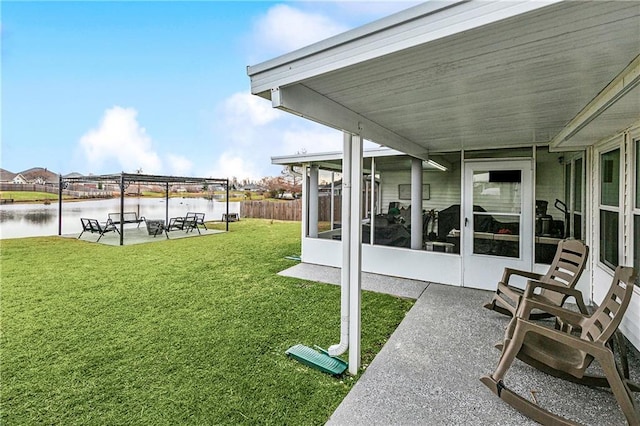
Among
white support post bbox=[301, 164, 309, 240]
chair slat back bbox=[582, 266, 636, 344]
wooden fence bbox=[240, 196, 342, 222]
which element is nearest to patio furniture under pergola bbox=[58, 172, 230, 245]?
wooden fence bbox=[240, 196, 342, 222]

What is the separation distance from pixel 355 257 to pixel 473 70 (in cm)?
169

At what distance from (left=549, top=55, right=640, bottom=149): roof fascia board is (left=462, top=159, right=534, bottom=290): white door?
1383 millimetres

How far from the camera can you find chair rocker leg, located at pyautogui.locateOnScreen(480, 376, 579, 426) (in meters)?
2.02

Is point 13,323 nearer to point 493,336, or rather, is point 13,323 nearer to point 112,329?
point 112,329

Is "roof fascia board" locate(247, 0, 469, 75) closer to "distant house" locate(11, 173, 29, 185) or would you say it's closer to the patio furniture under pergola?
the patio furniture under pergola

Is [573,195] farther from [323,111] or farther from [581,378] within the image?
[323,111]

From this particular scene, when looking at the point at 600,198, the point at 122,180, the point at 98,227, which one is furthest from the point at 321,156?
the point at 98,227

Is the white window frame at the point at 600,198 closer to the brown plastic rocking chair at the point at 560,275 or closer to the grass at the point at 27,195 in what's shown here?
the brown plastic rocking chair at the point at 560,275

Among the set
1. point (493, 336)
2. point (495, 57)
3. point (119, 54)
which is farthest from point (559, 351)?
point (119, 54)

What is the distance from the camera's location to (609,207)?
363 centimetres

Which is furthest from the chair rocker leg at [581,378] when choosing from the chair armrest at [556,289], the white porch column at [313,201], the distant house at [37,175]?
the distant house at [37,175]

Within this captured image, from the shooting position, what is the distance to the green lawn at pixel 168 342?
7.58 ft

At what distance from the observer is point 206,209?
66.3 ft

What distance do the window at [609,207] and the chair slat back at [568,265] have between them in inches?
16.2
